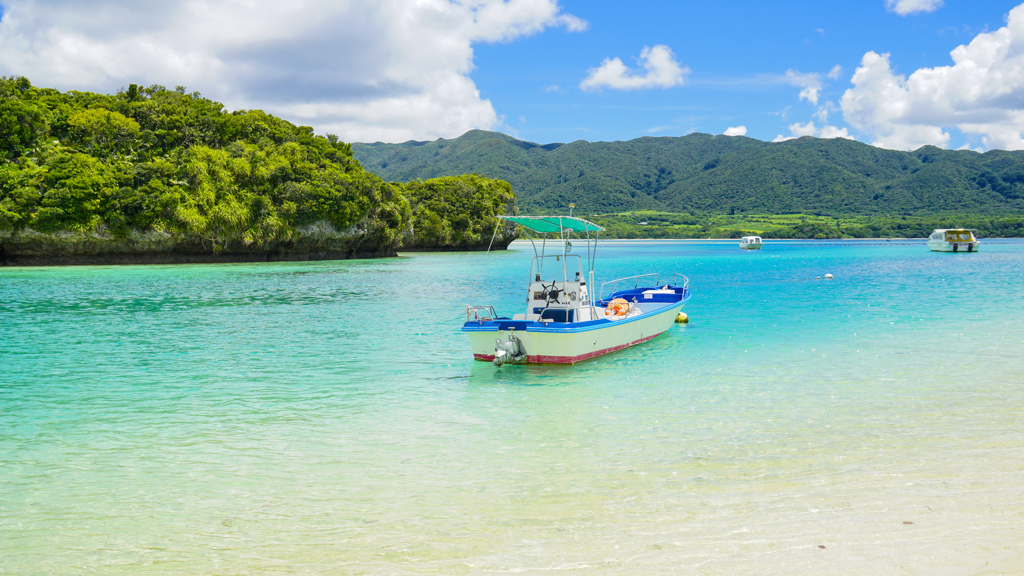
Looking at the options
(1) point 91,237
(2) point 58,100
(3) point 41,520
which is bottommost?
(3) point 41,520

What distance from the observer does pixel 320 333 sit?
19719mm

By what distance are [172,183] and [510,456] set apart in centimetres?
6267

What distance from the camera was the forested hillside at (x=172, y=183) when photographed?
53.6 metres

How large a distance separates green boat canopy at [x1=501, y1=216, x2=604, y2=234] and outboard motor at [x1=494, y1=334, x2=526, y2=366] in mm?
3106

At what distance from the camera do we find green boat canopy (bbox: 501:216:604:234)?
15.8 metres

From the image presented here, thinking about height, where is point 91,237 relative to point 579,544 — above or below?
above

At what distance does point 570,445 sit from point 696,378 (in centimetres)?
548

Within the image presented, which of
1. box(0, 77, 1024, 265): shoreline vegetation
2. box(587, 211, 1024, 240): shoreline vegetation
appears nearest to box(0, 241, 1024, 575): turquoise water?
box(0, 77, 1024, 265): shoreline vegetation

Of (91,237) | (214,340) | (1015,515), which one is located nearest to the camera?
(1015,515)

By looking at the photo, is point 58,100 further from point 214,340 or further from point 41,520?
point 41,520

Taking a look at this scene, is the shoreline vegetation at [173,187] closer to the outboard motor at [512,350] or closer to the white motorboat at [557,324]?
the white motorboat at [557,324]

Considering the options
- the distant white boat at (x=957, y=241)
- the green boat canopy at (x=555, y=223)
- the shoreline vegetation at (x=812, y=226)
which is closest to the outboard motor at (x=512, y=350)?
the green boat canopy at (x=555, y=223)

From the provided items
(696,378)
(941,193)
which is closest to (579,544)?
(696,378)

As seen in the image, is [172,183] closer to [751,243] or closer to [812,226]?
[751,243]
